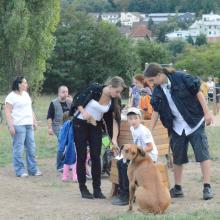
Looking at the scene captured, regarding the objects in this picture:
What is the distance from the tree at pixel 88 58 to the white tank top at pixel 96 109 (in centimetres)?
4379

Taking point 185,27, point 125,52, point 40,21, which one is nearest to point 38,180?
point 40,21

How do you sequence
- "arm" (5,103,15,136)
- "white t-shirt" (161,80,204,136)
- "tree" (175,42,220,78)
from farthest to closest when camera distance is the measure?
1. "tree" (175,42,220,78)
2. "arm" (5,103,15,136)
3. "white t-shirt" (161,80,204,136)

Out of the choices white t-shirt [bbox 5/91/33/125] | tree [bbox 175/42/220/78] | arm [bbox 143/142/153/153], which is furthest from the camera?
tree [bbox 175/42/220/78]

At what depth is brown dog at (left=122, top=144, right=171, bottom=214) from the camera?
7.26 m

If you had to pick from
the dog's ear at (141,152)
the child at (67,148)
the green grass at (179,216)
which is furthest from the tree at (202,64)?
the green grass at (179,216)

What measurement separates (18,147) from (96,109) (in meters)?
2.75

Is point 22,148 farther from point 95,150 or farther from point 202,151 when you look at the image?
point 202,151

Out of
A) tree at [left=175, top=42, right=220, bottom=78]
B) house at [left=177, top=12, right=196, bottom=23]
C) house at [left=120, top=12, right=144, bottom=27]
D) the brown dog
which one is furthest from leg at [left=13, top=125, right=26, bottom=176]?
house at [left=120, top=12, right=144, bottom=27]

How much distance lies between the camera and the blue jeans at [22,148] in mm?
10828

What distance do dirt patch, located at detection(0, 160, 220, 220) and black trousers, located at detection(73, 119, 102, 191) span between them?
331mm

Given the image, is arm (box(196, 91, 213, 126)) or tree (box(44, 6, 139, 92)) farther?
tree (box(44, 6, 139, 92))

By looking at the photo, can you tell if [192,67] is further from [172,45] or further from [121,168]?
[121,168]

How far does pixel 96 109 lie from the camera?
859 centimetres

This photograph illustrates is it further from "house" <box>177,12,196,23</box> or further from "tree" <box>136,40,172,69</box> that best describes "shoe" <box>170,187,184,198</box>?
"house" <box>177,12,196,23</box>
